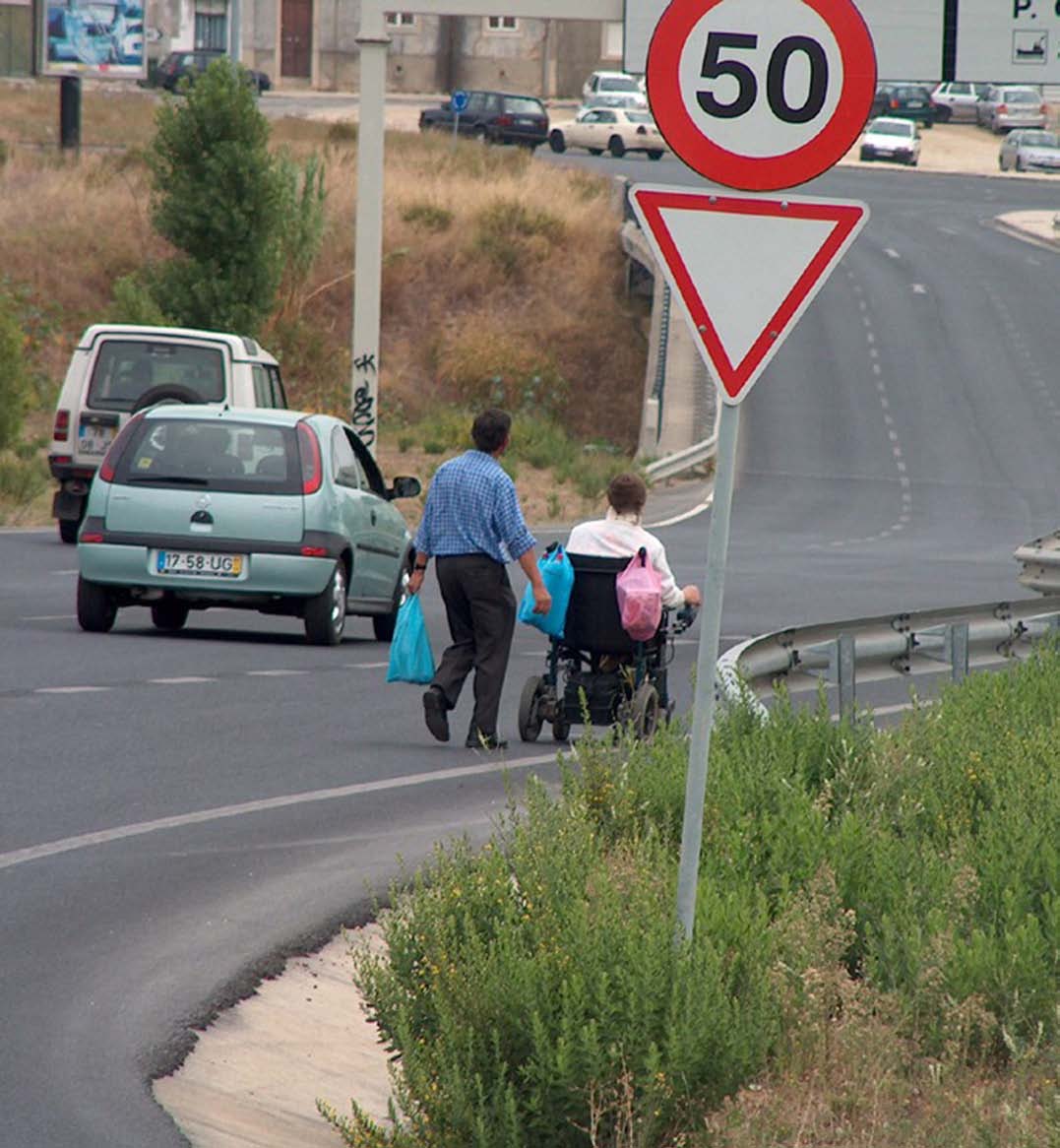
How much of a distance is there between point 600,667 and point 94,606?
5.48m

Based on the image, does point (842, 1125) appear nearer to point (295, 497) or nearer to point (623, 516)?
point (623, 516)

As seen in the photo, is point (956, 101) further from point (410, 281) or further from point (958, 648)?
point (958, 648)

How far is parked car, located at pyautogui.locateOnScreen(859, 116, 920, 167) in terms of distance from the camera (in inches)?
3371

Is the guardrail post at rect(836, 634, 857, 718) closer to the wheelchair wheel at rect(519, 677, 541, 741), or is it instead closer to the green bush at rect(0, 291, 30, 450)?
the wheelchair wheel at rect(519, 677, 541, 741)

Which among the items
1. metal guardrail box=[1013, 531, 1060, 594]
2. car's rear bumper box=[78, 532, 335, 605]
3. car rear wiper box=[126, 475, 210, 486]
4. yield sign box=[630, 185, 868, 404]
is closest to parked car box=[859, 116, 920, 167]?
metal guardrail box=[1013, 531, 1060, 594]

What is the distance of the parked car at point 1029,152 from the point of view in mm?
86812

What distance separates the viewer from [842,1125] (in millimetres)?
5500

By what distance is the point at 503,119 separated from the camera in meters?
78.6

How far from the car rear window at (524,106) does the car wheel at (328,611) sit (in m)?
63.4

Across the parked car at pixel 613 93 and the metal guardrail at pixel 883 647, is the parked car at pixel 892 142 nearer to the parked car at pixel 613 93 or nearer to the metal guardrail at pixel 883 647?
the parked car at pixel 613 93

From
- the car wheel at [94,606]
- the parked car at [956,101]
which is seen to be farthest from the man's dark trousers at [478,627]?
the parked car at [956,101]

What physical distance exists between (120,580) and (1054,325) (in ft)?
155

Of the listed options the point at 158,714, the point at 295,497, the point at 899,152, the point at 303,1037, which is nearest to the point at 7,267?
the point at 899,152

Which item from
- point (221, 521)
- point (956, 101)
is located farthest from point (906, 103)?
point (221, 521)
